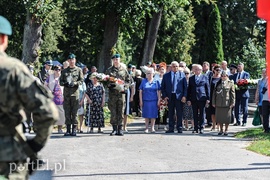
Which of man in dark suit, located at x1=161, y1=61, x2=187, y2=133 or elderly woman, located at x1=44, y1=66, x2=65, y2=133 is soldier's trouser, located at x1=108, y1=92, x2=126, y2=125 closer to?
elderly woman, located at x1=44, y1=66, x2=65, y2=133

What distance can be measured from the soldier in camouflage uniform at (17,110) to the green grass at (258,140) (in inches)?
410

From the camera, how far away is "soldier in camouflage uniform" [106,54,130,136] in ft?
64.3

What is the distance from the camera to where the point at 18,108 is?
552 centimetres

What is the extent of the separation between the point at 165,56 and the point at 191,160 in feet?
133

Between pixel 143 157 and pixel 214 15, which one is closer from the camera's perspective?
pixel 143 157

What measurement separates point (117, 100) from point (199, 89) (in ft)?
9.14

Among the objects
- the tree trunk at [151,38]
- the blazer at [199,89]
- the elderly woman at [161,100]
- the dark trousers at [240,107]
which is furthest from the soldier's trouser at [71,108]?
the tree trunk at [151,38]

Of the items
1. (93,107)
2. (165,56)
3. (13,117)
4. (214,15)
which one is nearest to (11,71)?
(13,117)

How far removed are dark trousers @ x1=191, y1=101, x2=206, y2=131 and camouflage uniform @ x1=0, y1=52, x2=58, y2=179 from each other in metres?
15.8

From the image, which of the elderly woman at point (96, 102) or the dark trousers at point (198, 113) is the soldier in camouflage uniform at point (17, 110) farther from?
the dark trousers at point (198, 113)

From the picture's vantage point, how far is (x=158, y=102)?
70.2 ft

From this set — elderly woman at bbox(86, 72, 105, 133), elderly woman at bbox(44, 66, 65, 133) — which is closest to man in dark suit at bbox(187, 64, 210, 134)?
elderly woman at bbox(86, 72, 105, 133)

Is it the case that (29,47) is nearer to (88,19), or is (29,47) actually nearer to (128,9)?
(128,9)

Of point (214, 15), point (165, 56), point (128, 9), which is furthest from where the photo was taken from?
point (165, 56)
